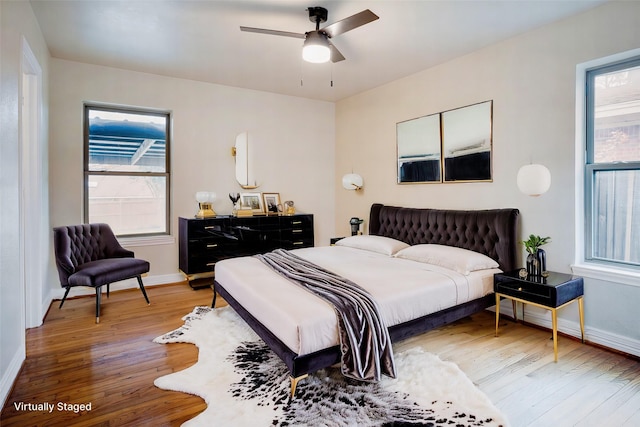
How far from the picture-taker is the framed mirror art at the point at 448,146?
380 centimetres

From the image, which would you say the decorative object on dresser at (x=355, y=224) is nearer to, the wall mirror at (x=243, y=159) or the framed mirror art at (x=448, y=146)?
the framed mirror art at (x=448, y=146)

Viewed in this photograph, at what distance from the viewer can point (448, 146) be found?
13.7 feet

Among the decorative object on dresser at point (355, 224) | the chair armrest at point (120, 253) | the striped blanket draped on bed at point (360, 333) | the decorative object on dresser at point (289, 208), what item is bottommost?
the striped blanket draped on bed at point (360, 333)

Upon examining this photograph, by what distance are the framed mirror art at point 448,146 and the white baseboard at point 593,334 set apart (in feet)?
4.85

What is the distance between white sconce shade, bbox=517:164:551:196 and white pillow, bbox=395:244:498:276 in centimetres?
75

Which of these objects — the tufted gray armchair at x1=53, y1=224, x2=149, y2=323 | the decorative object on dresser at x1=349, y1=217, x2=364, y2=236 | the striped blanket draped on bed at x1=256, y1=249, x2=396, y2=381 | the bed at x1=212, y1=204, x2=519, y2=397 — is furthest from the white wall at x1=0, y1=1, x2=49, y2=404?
the decorative object on dresser at x1=349, y1=217, x2=364, y2=236

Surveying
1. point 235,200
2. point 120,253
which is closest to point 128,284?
point 120,253

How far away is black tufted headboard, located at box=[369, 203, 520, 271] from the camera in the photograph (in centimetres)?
339

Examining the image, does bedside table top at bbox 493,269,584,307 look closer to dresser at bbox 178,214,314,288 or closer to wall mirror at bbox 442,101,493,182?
wall mirror at bbox 442,101,493,182

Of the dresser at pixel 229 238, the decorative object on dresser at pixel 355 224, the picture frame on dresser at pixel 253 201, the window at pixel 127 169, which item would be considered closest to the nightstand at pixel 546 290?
the decorative object on dresser at pixel 355 224

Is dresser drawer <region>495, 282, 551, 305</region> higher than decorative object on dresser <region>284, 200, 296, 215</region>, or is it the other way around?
decorative object on dresser <region>284, 200, 296, 215</region>

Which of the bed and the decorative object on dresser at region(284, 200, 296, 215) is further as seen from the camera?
the decorative object on dresser at region(284, 200, 296, 215)

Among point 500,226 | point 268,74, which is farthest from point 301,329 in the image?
point 268,74

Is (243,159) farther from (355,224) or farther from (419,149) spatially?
(419,149)
